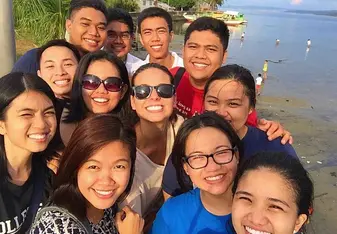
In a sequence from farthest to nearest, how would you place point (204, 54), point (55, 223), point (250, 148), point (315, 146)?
point (315, 146) → point (204, 54) → point (250, 148) → point (55, 223)

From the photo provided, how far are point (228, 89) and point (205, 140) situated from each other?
81 centimetres

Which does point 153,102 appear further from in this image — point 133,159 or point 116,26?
point 116,26

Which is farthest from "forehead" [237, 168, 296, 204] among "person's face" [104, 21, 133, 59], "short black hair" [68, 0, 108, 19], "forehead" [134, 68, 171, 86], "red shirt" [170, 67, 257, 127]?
"person's face" [104, 21, 133, 59]

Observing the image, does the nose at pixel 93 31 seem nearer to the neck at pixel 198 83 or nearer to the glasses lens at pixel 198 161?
the neck at pixel 198 83

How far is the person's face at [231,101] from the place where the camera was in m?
3.33

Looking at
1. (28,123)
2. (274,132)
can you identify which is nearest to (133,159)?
(28,123)

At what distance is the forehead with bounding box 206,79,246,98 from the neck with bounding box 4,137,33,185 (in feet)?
5.48

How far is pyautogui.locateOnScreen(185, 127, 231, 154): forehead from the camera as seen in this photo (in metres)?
2.70

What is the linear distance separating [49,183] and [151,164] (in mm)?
893

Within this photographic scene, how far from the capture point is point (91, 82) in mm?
3602

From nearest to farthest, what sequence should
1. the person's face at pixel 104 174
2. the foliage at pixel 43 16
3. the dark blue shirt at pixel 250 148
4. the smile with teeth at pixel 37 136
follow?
the person's face at pixel 104 174
the smile with teeth at pixel 37 136
the dark blue shirt at pixel 250 148
the foliage at pixel 43 16

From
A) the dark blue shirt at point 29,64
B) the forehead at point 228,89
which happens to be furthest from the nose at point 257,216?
the dark blue shirt at point 29,64

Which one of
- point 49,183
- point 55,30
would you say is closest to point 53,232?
point 49,183

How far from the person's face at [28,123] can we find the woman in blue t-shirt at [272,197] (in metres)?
1.47
